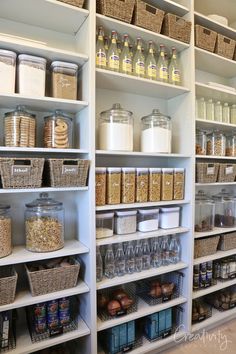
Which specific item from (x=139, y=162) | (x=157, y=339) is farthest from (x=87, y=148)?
(x=157, y=339)

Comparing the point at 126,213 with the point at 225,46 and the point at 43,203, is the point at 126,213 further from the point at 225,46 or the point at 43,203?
the point at 225,46

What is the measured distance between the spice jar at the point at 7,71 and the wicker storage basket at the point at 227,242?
77.0 inches

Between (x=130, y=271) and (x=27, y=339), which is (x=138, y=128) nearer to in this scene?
(x=130, y=271)

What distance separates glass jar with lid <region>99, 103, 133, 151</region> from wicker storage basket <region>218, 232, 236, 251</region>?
1229mm

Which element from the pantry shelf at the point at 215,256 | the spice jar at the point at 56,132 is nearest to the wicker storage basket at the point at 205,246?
the pantry shelf at the point at 215,256

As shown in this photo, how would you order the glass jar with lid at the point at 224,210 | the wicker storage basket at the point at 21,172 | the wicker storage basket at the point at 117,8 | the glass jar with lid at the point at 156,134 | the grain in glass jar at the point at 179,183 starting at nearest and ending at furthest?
the wicker storage basket at the point at 21,172
the wicker storage basket at the point at 117,8
the glass jar with lid at the point at 156,134
the grain in glass jar at the point at 179,183
the glass jar with lid at the point at 224,210

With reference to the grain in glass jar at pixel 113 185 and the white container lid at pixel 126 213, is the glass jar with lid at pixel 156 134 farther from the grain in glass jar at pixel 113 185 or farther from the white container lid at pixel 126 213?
the white container lid at pixel 126 213

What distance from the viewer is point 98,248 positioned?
5.23 feet

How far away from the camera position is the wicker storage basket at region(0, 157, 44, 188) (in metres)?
1.20

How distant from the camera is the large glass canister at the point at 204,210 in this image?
206 cm

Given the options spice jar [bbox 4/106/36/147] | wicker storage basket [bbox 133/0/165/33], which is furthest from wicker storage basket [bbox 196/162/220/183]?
spice jar [bbox 4/106/36/147]

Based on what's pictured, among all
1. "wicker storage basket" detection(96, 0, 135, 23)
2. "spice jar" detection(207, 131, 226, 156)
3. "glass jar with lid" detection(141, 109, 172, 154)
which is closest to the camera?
"wicker storage basket" detection(96, 0, 135, 23)

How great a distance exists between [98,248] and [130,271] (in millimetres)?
278

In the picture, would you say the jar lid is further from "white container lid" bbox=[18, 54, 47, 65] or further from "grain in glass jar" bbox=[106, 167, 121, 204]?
"white container lid" bbox=[18, 54, 47, 65]
